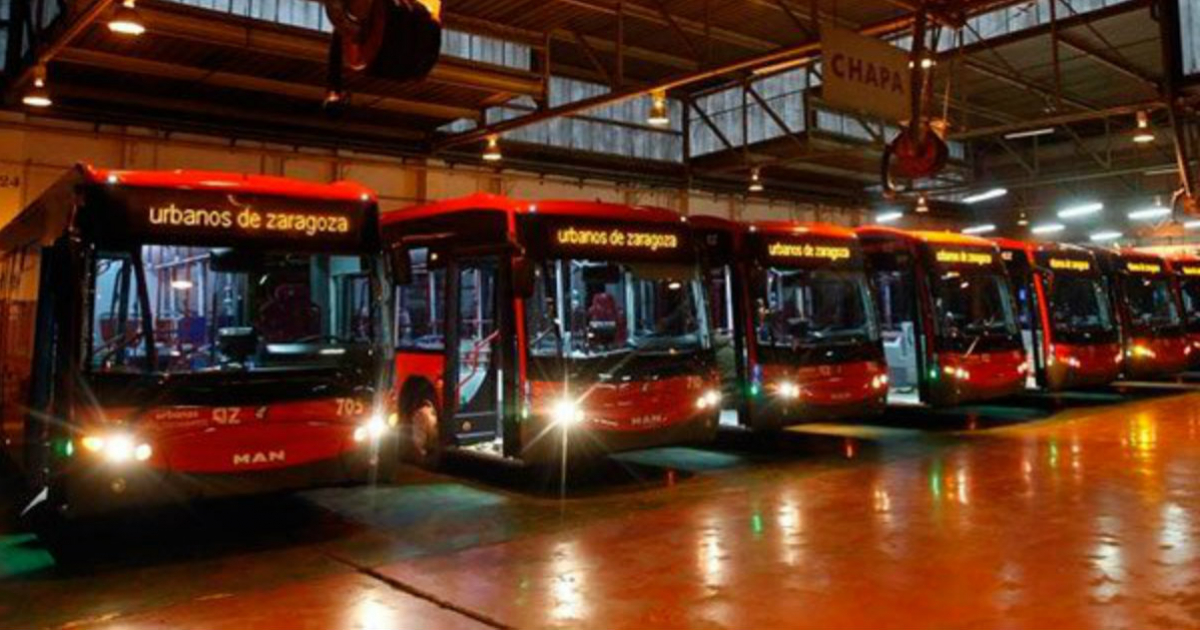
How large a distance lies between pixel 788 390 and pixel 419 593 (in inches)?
249

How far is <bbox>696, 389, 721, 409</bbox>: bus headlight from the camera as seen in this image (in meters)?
9.40

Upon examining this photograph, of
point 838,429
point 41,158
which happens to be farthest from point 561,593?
point 41,158

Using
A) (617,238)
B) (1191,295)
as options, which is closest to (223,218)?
(617,238)

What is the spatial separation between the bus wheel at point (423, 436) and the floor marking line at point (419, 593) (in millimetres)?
3375

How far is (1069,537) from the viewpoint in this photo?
667 centimetres

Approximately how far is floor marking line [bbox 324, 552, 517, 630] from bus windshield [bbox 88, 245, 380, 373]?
1.63 m

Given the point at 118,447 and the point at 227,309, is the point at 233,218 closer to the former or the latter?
the point at 227,309

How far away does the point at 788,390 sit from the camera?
35.4 ft

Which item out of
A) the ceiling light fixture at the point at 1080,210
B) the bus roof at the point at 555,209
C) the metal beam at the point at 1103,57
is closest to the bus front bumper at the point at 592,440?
the bus roof at the point at 555,209

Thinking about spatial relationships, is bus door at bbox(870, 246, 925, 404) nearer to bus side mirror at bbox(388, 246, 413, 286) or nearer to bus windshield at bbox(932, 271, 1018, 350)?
bus windshield at bbox(932, 271, 1018, 350)

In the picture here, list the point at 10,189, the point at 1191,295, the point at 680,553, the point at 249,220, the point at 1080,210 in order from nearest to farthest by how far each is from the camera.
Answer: the point at 680,553
the point at 249,220
the point at 10,189
the point at 1191,295
the point at 1080,210

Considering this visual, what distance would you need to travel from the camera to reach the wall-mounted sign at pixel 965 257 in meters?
13.1


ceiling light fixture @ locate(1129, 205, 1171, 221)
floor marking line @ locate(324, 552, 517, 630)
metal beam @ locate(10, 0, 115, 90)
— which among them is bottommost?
floor marking line @ locate(324, 552, 517, 630)

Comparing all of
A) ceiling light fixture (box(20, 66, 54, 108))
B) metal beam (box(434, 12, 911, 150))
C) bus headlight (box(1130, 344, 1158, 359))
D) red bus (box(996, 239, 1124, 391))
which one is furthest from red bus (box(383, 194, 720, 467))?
bus headlight (box(1130, 344, 1158, 359))
